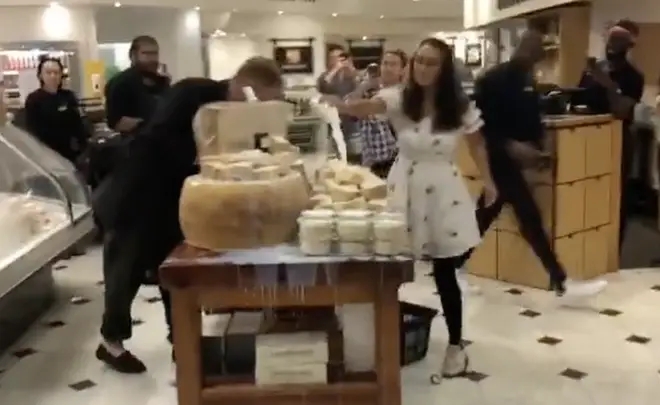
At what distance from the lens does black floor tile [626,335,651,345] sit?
471cm

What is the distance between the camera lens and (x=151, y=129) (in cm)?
403

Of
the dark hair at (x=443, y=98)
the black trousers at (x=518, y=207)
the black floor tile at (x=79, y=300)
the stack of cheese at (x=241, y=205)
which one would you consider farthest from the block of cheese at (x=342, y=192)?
the black floor tile at (x=79, y=300)

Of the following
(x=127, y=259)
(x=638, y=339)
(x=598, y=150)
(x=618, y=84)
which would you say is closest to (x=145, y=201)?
(x=127, y=259)

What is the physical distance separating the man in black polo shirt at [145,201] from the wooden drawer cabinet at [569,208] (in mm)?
2570

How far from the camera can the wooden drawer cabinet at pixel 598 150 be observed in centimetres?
575

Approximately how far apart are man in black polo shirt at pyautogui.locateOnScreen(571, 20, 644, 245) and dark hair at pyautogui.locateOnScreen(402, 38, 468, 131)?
2483 mm

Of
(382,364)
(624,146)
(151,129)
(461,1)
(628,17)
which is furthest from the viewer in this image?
(461,1)

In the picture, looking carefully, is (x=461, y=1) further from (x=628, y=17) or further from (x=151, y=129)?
(x=151, y=129)

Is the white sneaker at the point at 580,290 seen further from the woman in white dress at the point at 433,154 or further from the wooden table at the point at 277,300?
the wooden table at the point at 277,300

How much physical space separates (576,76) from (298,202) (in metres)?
8.00

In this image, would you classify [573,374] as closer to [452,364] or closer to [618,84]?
[452,364]

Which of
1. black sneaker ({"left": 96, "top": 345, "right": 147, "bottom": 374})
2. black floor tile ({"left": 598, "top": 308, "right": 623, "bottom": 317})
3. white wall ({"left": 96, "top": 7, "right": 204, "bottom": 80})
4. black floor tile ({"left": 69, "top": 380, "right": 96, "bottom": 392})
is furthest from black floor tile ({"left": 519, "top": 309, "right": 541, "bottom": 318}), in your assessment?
white wall ({"left": 96, "top": 7, "right": 204, "bottom": 80})

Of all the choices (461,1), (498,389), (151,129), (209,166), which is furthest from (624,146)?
(461,1)

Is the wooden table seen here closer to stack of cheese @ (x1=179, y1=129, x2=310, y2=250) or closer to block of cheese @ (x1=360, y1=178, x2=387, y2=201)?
stack of cheese @ (x1=179, y1=129, x2=310, y2=250)
